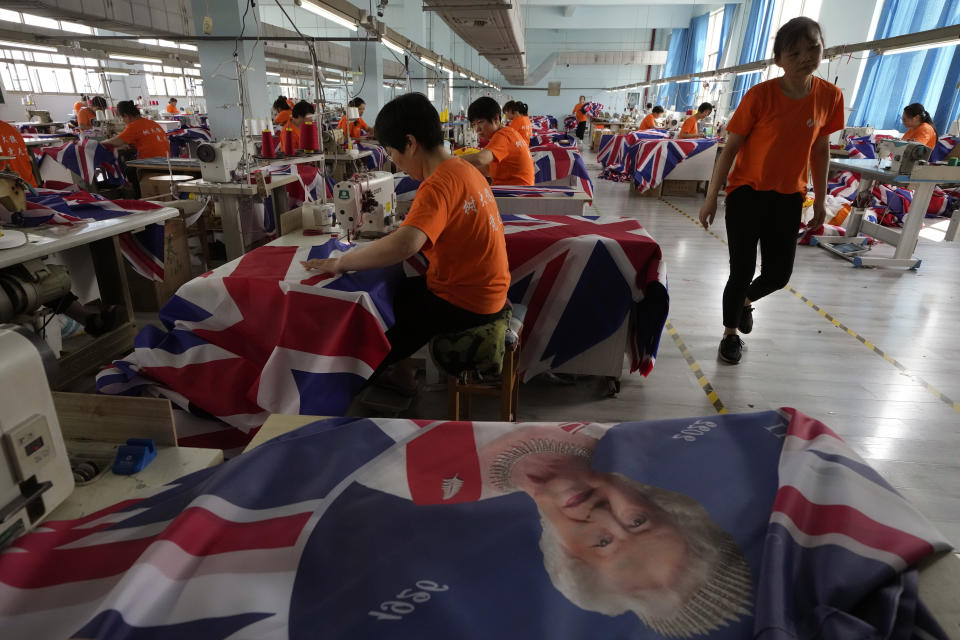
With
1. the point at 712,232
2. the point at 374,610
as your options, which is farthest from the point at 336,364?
the point at 712,232

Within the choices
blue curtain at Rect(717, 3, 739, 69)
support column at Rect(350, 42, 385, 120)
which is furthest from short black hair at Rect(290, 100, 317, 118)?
blue curtain at Rect(717, 3, 739, 69)

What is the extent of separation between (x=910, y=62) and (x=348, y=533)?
1077 cm

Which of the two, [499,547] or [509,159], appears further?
[509,159]

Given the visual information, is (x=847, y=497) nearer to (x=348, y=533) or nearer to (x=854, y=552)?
(x=854, y=552)

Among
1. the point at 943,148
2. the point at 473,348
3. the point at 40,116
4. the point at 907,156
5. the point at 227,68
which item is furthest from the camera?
the point at 40,116

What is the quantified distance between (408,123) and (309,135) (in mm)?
3684

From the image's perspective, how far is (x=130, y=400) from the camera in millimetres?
1094

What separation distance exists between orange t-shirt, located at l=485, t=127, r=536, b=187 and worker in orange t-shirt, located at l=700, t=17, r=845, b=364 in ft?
5.43

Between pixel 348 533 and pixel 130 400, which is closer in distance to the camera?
pixel 348 533

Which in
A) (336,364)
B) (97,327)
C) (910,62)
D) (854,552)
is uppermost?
(910,62)

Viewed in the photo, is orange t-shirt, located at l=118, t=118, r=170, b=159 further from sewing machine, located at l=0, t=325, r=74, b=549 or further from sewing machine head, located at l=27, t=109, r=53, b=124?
sewing machine head, located at l=27, t=109, r=53, b=124

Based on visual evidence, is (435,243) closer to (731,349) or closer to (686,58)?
(731,349)

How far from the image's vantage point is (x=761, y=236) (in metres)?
2.96

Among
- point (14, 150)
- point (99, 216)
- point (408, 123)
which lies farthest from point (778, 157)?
point (14, 150)
